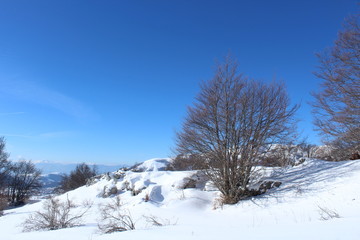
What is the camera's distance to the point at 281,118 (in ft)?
36.1

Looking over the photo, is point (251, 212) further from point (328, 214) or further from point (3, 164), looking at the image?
point (3, 164)

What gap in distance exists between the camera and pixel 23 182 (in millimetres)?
37469

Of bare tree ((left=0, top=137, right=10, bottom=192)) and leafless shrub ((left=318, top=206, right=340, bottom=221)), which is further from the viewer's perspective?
bare tree ((left=0, top=137, right=10, bottom=192))

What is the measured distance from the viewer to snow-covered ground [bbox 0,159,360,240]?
429 centimetres

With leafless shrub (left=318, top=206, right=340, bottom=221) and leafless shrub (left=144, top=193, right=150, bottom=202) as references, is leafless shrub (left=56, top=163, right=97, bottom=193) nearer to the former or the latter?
leafless shrub (left=144, top=193, right=150, bottom=202)

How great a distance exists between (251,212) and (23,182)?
4316cm


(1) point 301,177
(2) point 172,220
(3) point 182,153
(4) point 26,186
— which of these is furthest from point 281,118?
(4) point 26,186

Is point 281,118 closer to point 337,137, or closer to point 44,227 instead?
point 337,137

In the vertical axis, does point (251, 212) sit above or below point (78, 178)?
below

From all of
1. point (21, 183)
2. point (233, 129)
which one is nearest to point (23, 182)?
point (21, 183)

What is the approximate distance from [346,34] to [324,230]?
35.5 ft

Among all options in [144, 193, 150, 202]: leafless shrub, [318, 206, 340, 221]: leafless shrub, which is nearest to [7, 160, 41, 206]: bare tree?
[144, 193, 150, 202]: leafless shrub

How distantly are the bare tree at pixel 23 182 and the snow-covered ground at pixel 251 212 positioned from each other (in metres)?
30.6

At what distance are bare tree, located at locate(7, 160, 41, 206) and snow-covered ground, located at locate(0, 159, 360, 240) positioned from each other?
30.6 m
